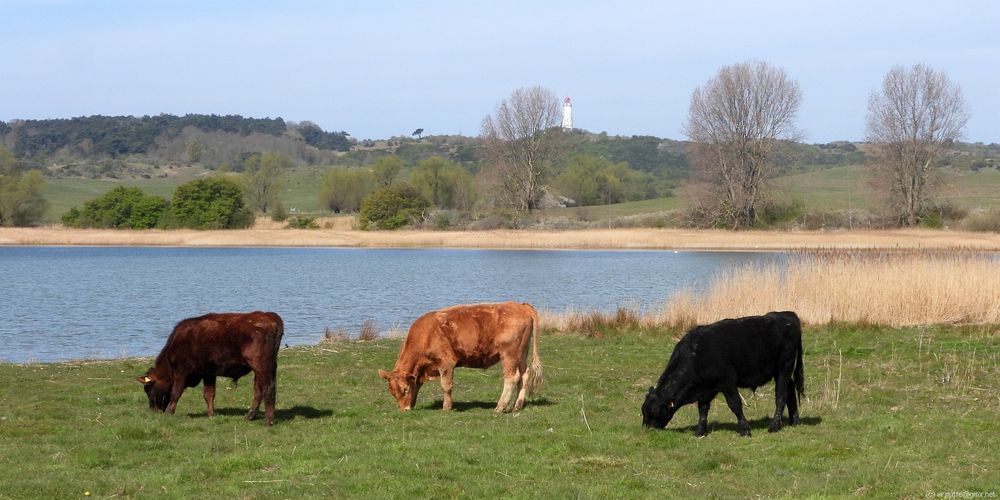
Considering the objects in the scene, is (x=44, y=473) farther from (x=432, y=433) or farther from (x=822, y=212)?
(x=822, y=212)

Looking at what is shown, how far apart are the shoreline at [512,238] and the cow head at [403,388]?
1877 inches

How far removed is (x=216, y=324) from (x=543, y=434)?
13.6ft

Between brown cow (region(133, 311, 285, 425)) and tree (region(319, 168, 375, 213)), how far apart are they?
98.3 metres

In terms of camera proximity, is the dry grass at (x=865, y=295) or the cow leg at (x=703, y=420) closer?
the cow leg at (x=703, y=420)

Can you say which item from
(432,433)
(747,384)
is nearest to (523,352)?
(432,433)

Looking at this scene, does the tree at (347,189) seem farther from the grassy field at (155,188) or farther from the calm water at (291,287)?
the calm water at (291,287)

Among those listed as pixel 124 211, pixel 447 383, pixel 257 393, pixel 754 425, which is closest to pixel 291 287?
pixel 447 383

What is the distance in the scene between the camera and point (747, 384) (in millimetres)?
11266

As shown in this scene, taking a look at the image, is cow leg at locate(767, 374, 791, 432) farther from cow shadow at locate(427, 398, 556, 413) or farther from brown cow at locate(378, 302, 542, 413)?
cow shadow at locate(427, 398, 556, 413)

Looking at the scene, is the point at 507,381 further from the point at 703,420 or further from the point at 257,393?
the point at 257,393

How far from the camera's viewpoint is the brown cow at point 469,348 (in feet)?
42.7

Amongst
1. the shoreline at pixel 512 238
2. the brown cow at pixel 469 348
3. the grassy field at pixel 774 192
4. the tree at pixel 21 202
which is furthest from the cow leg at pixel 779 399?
the tree at pixel 21 202

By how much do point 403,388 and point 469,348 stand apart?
1.01m

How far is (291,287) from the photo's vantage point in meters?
44.1
